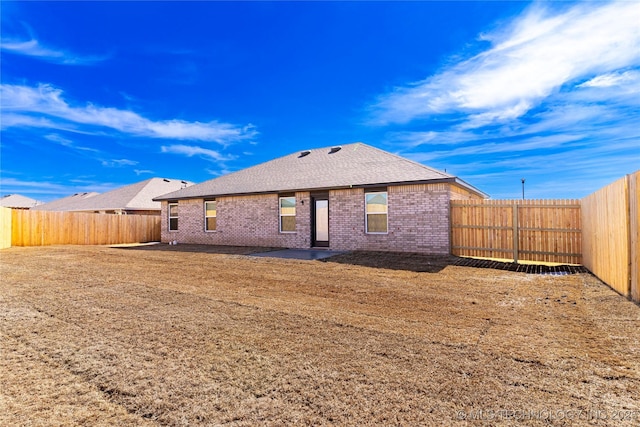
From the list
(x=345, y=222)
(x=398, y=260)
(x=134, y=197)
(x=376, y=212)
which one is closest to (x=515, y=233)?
(x=398, y=260)

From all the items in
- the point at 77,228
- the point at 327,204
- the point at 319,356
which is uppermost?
the point at 327,204

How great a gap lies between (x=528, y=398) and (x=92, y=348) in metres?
4.37

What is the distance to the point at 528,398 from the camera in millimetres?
2559

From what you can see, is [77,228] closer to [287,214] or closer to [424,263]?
[287,214]

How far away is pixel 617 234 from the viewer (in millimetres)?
6270

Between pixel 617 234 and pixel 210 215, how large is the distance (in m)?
17.2

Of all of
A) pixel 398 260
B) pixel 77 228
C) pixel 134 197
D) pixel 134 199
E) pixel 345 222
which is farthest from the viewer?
pixel 134 197

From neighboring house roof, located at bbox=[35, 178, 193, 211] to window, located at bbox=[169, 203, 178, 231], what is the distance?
8.04m

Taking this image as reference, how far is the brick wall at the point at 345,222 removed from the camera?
11844mm

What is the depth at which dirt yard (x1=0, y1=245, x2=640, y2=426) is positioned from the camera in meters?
2.42

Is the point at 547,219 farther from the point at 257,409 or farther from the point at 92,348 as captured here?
the point at 92,348

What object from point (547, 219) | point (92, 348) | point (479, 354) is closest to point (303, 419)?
point (479, 354)

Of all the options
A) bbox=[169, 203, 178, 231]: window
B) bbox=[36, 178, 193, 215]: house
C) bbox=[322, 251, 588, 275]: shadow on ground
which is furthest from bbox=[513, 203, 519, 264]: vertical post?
bbox=[36, 178, 193, 215]: house

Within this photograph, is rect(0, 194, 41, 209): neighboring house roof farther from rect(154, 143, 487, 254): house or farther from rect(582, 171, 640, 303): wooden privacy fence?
rect(582, 171, 640, 303): wooden privacy fence
